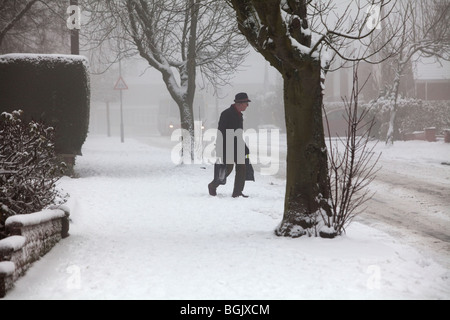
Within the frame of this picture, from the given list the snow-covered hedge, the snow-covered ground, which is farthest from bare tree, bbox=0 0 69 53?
the snow-covered hedge

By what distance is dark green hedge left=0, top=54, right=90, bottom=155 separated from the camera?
42.7 feet

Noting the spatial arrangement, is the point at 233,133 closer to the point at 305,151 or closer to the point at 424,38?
the point at 305,151

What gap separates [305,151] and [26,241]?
346 centimetres

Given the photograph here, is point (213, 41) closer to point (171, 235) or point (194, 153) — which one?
point (194, 153)

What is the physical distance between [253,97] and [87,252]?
168 ft

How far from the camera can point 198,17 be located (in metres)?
17.2

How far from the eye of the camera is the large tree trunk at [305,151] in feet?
21.4

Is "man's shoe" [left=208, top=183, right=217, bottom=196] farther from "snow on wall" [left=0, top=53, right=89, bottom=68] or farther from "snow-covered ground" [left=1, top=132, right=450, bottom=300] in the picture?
"snow on wall" [left=0, top=53, right=89, bottom=68]

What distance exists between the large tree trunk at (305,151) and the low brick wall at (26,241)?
2.96m

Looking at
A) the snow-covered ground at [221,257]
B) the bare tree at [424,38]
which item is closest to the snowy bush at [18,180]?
the snow-covered ground at [221,257]

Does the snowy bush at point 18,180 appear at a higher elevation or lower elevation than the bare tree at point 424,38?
lower

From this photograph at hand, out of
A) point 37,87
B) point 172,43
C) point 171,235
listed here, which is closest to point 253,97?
point 172,43

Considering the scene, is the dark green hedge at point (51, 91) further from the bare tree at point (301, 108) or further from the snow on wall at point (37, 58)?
the bare tree at point (301, 108)

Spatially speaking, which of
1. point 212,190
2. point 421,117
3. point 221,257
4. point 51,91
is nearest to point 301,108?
point 221,257
